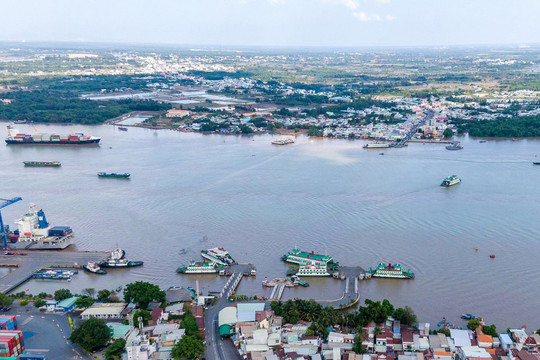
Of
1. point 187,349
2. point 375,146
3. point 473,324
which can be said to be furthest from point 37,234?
Result: point 375,146

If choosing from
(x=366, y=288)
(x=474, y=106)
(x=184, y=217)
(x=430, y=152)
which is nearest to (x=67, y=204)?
(x=184, y=217)

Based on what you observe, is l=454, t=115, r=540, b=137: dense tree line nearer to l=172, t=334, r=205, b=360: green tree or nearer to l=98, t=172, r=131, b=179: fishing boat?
l=98, t=172, r=131, b=179: fishing boat

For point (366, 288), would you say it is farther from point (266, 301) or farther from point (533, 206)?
point (533, 206)

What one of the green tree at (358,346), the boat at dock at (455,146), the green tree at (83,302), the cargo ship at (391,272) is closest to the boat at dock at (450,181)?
the boat at dock at (455,146)

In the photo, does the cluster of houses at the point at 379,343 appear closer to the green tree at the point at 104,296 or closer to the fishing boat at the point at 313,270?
the fishing boat at the point at 313,270

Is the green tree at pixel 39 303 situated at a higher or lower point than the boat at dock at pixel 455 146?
lower

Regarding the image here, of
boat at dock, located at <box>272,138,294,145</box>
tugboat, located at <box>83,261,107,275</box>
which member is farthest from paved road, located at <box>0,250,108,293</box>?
boat at dock, located at <box>272,138,294,145</box>

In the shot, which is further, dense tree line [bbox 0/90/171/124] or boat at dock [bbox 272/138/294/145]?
dense tree line [bbox 0/90/171/124]

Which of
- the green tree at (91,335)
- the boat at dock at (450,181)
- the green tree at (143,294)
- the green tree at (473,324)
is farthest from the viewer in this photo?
the boat at dock at (450,181)

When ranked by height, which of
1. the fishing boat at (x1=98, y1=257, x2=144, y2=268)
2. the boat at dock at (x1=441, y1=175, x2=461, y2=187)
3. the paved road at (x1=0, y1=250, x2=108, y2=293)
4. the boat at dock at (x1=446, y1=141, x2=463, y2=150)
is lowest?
the paved road at (x1=0, y1=250, x2=108, y2=293)
